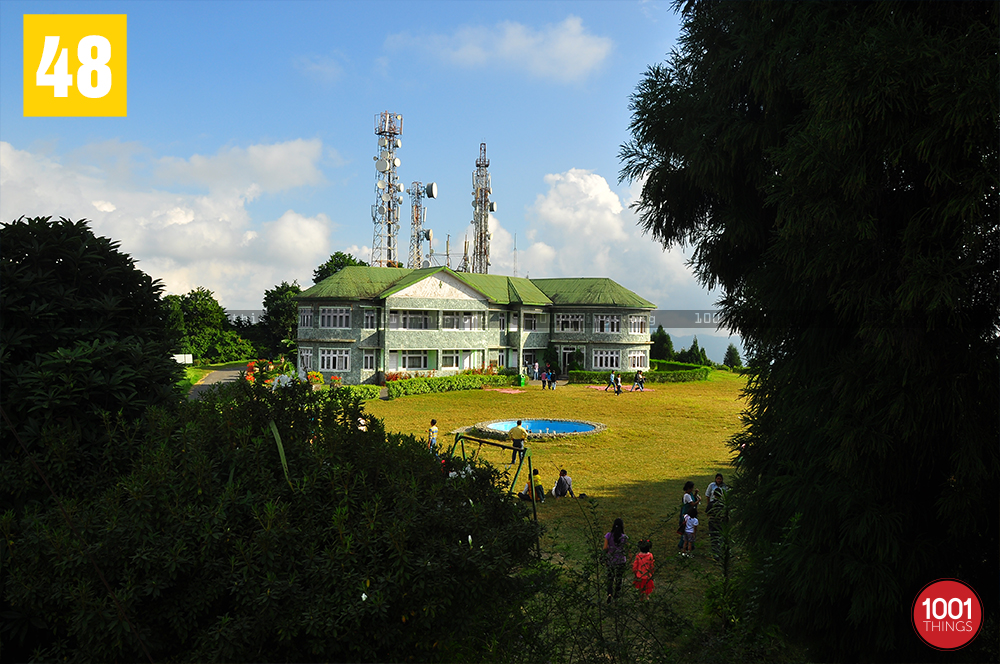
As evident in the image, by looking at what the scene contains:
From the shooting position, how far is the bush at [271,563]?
4.16 m

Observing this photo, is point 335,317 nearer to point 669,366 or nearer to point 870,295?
point 669,366

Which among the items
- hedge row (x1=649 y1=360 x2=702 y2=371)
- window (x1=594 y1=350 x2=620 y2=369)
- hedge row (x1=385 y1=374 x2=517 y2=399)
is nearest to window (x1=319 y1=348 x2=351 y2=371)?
hedge row (x1=385 y1=374 x2=517 y2=399)

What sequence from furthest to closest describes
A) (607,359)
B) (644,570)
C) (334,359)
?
(607,359) < (334,359) < (644,570)

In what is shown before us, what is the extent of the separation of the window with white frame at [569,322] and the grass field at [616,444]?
7.17m

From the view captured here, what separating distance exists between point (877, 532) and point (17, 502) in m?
8.66

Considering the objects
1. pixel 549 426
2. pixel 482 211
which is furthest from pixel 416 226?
pixel 549 426

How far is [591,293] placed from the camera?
5116cm

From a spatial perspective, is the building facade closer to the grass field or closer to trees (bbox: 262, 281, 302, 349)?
the grass field

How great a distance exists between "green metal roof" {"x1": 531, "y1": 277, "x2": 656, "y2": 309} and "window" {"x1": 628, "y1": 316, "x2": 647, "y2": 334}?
3.69 feet

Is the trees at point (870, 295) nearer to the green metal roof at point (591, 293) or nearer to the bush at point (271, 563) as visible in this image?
the bush at point (271, 563)

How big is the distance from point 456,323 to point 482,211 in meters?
22.7

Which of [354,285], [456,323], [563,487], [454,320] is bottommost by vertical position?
[563,487]

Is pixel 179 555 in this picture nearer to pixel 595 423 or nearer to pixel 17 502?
pixel 17 502

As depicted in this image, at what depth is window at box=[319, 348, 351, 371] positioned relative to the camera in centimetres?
4041
